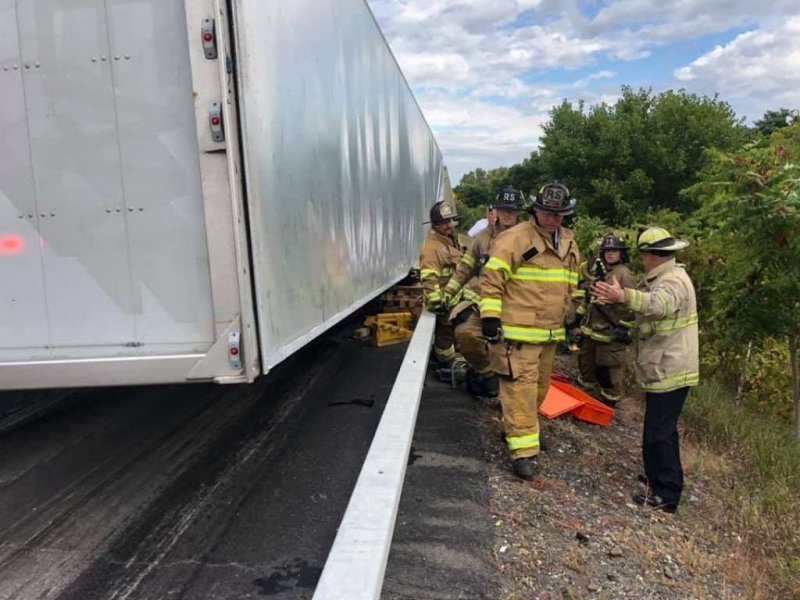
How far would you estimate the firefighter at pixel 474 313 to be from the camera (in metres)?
5.60

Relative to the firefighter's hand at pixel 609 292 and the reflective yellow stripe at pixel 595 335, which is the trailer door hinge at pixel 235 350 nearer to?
the firefighter's hand at pixel 609 292

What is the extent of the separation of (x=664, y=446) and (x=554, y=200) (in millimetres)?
1780

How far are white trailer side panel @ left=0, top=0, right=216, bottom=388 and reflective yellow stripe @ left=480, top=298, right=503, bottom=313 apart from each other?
194cm

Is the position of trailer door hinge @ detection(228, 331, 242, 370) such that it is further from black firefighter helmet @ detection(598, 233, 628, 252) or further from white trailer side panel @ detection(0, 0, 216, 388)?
black firefighter helmet @ detection(598, 233, 628, 252)

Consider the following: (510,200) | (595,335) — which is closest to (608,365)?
(595,335)

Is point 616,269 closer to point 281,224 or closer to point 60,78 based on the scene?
point 281,224

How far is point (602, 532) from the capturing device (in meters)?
3.46

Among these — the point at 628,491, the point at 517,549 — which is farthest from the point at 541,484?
the point at 517,549

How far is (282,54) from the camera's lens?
3201 millimetres

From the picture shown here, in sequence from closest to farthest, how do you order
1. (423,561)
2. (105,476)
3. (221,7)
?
(221,7), (423,561), (105,476)

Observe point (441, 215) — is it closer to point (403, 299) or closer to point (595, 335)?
point (403, 299)

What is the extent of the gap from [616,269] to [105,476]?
4778mm

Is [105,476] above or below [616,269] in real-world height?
below

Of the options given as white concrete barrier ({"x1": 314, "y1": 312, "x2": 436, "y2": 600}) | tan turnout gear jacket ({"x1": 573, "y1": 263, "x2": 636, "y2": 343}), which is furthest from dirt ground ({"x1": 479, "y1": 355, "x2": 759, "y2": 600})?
tan turnout gear jacket ({"x1": 573, "y1": 263, "x2": 636, "y2": 343})
